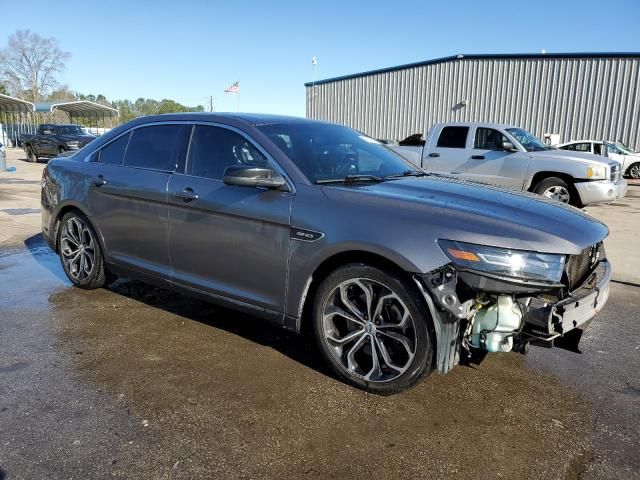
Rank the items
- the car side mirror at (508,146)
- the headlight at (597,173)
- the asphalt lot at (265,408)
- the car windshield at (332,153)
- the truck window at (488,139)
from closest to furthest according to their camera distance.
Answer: the asphalt lot at (265,408), the car windshield at (332,153), the headlight at (597,173), the car side mirror at (508,146), the truck window at (488,139)

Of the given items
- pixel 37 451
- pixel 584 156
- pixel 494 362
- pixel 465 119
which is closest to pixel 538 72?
pixel 465 119

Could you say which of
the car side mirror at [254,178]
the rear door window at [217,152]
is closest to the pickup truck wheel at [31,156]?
the rear door window at [217,152]

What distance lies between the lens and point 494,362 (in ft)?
12.1

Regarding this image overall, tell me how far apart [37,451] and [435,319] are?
2.10 meters

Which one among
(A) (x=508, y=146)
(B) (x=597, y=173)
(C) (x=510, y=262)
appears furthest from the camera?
(A) (x=508, y=146)

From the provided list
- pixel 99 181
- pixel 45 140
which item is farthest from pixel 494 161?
pixel 45 140

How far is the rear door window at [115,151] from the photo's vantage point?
4.65m

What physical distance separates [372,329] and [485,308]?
665 millimetres

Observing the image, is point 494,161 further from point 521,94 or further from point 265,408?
point 521,94

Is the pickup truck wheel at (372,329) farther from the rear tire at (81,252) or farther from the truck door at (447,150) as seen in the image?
the truck door at (447,150)

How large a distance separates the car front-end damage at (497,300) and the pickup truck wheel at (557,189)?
7.75 m

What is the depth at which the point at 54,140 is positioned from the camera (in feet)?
77.5

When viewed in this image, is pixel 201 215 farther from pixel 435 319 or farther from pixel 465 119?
pixel 465 119

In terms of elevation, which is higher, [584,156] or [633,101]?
[633,101]
